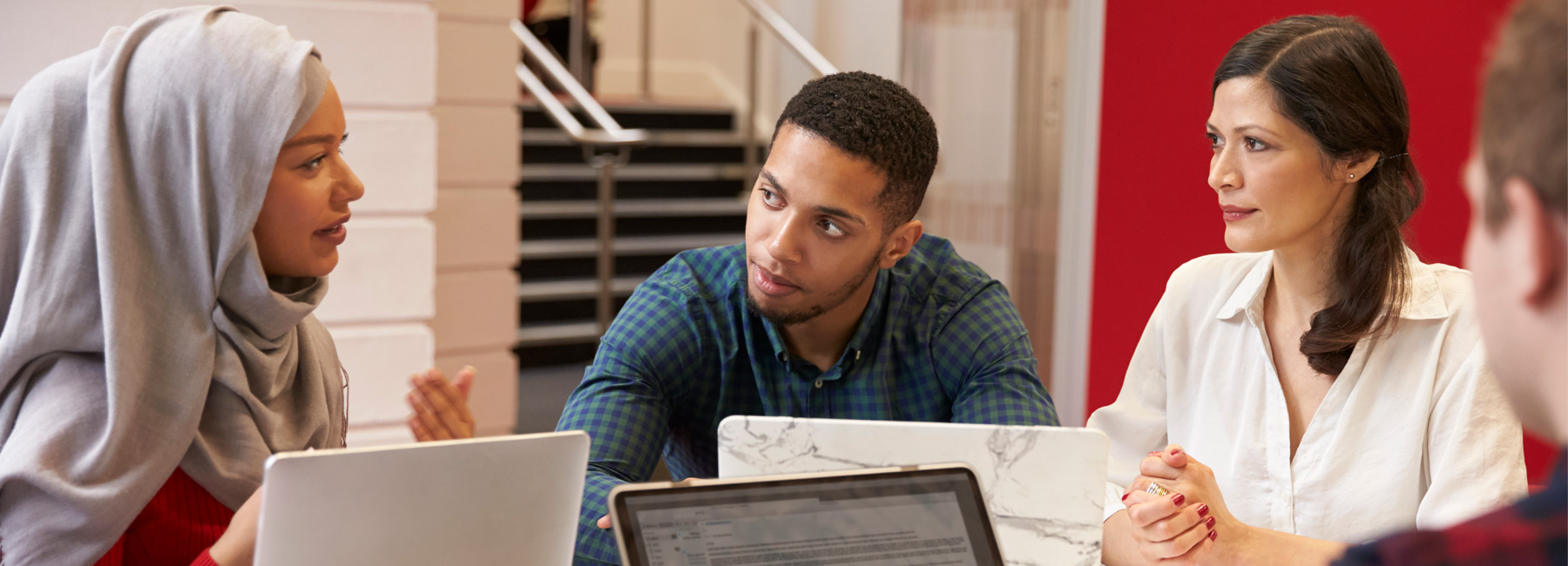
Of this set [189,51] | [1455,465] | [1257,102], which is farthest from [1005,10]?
[189,51]

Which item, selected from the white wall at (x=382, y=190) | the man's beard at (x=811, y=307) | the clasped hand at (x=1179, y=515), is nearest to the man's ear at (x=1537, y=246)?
the clasped hand at (x=1179, y=515)

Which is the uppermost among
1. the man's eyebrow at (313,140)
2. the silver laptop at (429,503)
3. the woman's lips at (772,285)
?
the man's eyebrow at (313,140)

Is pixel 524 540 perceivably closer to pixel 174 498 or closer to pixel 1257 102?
pixel 174 498

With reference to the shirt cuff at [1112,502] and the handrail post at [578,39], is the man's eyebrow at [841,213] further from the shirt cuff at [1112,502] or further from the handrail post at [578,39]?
the handrail post at [578,39]

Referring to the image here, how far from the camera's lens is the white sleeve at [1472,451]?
4.52 feet

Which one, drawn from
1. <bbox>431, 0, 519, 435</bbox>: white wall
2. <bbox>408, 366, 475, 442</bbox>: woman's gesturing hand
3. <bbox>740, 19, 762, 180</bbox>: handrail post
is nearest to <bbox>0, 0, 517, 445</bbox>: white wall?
<bbox>431, 0, 519, 435</bbox>: white wall

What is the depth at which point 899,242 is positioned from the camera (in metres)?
1.57

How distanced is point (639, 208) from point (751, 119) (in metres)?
0.71

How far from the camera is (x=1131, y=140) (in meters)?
3.68

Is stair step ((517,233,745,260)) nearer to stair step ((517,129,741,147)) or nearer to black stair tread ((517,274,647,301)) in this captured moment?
black stair tread ((517,274,647,301))

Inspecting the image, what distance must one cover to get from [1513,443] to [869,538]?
992mm

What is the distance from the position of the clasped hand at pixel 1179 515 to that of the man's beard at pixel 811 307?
424 millimetres

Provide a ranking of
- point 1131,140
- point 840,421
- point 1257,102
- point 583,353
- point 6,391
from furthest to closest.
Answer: point 583,353
point 1131,140
point 1257,102
point 6,391
point 840,421

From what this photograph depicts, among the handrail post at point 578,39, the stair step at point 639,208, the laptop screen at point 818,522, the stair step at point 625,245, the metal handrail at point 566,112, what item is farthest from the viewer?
the handrail post at point 578,39
